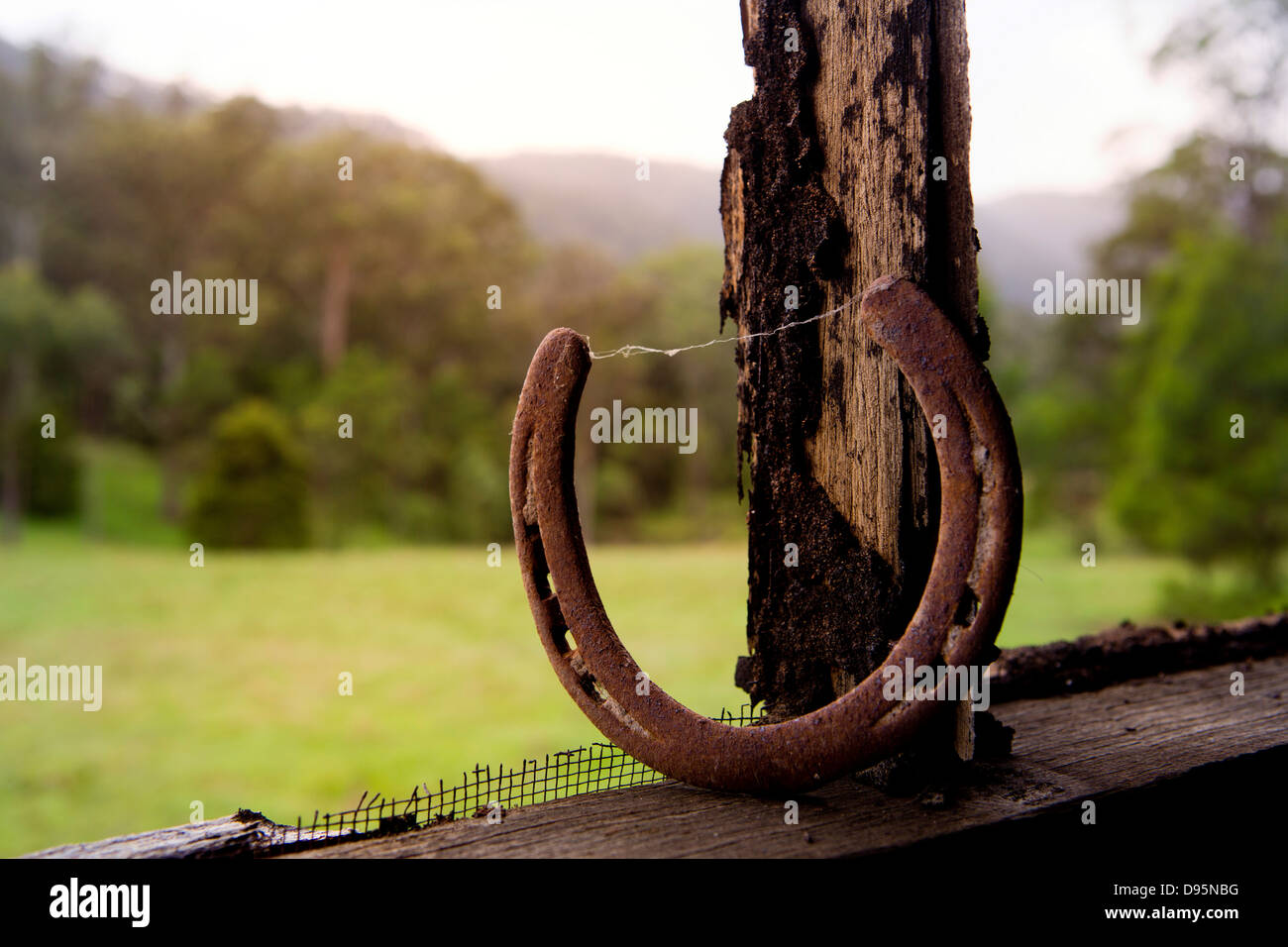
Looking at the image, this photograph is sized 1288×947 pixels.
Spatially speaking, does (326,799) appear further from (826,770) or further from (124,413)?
(124,413)

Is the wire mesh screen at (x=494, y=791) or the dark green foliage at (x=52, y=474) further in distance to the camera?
the dark green foliage at (x=52, y=474)

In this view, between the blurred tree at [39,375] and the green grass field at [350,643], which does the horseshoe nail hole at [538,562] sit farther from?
the blurred tree at [39,375]

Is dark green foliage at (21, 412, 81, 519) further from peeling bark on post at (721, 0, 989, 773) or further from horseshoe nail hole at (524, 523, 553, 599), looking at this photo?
peeling bark on post at (721, 0, 989, 773)

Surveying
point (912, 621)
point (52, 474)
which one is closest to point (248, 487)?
point (52, 474)

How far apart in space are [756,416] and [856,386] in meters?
0.20

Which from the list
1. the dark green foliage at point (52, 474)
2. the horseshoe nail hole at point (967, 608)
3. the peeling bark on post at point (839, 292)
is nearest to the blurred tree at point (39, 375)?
the dark green foliage at point (52, 474)

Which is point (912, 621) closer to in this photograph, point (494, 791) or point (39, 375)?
point (494, 791)

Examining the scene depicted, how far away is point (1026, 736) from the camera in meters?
1.81

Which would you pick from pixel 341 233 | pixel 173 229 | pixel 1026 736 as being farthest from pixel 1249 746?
pixel 173 229

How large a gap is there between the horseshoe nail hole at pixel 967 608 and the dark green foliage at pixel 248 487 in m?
17.8

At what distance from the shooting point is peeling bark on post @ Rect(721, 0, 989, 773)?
4.83 ft

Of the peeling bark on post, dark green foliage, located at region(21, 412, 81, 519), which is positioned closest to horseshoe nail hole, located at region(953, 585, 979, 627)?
the peeling bark on post

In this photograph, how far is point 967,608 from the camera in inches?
54.2

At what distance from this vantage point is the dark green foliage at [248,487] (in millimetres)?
17328
